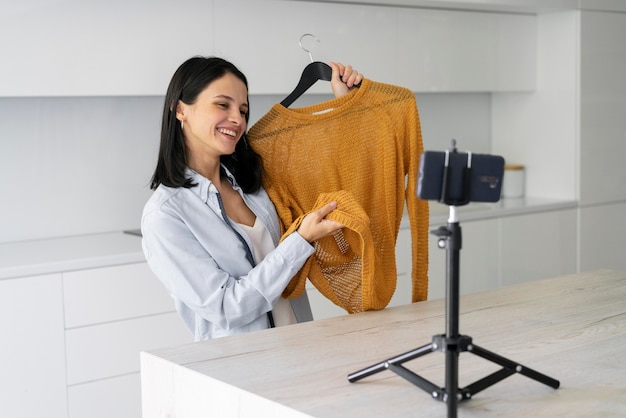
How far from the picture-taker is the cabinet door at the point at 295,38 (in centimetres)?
341

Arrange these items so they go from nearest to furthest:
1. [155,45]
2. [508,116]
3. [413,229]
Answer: [413,229], [155,45], [508,116]

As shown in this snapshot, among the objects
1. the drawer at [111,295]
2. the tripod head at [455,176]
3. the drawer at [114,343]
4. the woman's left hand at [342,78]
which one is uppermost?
the woman's left hand at [342,78]

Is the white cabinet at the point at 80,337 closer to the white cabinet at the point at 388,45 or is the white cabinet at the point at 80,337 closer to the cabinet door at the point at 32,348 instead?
the cabinet door at the point at 32,348

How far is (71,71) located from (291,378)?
77.5 inches

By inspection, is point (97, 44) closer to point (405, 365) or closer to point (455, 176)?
point (405, 365)

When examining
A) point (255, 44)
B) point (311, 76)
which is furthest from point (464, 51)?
point (311, 76)

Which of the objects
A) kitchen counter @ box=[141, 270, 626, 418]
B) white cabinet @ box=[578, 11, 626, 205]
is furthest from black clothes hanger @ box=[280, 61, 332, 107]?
white cabinet @ box=[578, 11, 626, 205]

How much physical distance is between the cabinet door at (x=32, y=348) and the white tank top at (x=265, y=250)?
3.43ft

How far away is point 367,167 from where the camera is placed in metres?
2.19

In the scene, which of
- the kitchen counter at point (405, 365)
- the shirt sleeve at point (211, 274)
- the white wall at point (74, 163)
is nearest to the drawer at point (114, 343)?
the white wall at point (74, 163)

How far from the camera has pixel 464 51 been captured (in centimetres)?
418

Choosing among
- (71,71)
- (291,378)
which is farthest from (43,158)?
(291,378)

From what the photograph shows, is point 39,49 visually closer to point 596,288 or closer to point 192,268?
point 192,268

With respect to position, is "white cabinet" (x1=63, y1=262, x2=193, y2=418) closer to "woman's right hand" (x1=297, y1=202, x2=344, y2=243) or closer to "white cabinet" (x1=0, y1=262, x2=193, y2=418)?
"white cabinet" (x1=0, y1=262, x2=193, y2=418)
